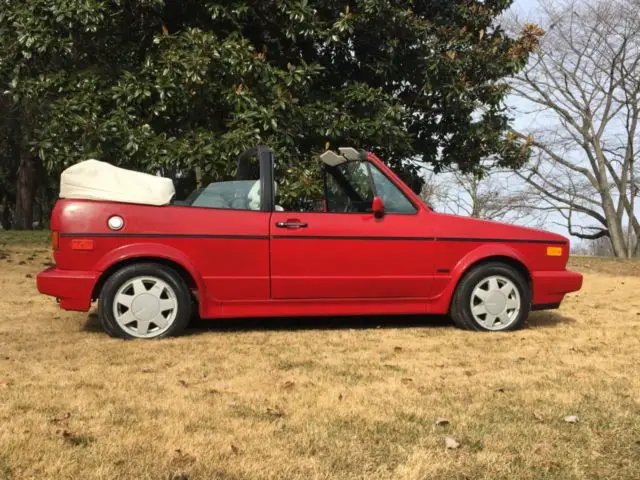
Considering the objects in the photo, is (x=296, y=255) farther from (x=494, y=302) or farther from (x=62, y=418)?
(x=62, y=418)

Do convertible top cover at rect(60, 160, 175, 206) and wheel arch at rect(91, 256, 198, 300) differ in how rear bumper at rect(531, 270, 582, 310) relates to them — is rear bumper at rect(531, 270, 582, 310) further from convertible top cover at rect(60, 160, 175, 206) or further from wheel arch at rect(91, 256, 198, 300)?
convertible top cover at rect(60, 160, 175, 206)

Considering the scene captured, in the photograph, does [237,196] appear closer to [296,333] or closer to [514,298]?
[296,333]

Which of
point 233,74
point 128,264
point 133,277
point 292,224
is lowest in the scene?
point 133,277

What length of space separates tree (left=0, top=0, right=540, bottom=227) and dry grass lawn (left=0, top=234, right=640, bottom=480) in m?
3.04

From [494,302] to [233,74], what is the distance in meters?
4.26

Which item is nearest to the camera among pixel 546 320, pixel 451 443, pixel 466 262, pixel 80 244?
pixel 451 443

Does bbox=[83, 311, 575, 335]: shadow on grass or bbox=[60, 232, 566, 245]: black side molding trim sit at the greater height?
bbox=[60, 232, 566, 245]: black side molding trim

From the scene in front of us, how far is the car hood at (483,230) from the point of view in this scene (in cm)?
550

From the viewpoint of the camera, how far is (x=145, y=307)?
5008mm

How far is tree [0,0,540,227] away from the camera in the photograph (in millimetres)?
7758

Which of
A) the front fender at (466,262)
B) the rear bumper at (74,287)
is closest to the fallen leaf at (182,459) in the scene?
the rear bumper at (74,287)

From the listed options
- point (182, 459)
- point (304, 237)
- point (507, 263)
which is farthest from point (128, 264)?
point (507, 263)

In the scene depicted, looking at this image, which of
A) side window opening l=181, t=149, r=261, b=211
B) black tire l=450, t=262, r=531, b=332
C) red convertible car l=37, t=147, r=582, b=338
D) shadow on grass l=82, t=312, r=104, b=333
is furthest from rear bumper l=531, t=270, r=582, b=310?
shadow on grass l=82, t=312, r=104, b=333

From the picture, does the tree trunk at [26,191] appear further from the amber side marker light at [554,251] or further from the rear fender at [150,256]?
the amber side marker light at [554,251]
